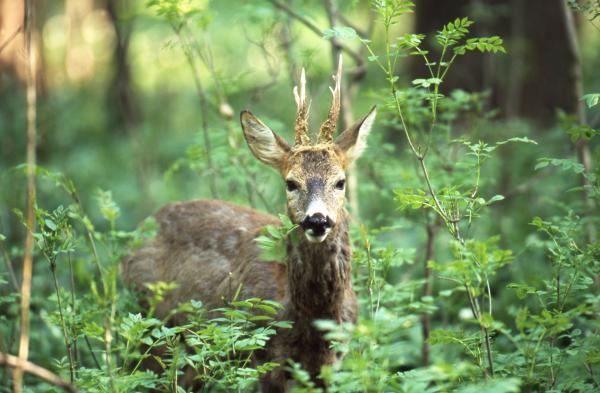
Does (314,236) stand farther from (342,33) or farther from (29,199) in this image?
(29,199)

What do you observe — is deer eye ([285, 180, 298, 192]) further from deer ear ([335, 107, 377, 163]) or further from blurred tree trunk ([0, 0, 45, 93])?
blurred tree trunk ([0, 0, 45, 93])

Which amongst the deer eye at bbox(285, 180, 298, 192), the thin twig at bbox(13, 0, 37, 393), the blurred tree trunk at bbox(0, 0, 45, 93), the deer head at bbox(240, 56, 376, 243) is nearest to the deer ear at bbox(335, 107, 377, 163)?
the deer head at bbox(240, 56, 376, 243)

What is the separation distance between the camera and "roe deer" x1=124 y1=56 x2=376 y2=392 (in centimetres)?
535

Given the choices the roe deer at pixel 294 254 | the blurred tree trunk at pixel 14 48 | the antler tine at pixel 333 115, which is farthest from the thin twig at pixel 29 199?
the blurred tree trunk at pixel 14 48

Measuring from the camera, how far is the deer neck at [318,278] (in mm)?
5367

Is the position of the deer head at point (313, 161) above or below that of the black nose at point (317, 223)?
above

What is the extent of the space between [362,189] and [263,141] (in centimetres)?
143

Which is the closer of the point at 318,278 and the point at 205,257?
the point at 318,278

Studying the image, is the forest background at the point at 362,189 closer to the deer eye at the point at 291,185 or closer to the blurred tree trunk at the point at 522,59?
the blurred tree trunk at the point at 522,59

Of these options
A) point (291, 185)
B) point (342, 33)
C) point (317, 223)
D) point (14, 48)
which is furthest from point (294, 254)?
point (14, 48)

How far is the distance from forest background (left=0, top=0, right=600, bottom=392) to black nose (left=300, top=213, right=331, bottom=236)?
9.7 inches

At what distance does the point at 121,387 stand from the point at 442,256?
226 inches

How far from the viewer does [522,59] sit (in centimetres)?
1243

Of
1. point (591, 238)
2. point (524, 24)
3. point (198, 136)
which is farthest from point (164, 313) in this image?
point (524, 24)
